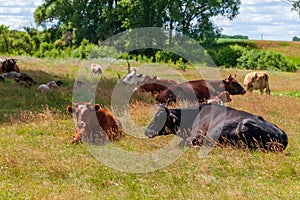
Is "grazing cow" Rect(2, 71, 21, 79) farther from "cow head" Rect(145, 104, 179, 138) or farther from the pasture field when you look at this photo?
"cow head" Rect(145, 104, 179, 138)

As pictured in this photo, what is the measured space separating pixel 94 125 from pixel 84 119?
266 mm

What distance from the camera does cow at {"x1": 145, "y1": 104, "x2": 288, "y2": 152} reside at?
1015cm

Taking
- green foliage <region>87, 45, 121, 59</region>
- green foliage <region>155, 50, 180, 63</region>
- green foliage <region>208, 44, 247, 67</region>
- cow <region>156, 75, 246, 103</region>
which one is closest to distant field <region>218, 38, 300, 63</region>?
green foliage <region>208, 44, 247, 67</region>

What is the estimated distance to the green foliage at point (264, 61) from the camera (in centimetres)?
5450

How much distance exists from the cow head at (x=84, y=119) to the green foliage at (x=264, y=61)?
1746 inches

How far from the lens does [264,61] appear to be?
2160 inches

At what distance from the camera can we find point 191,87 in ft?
57.1

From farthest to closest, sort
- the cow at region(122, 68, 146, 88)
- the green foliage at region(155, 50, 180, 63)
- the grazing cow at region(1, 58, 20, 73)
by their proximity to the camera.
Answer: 1. the green foliage at region(155, 50, 180, 63)
2. the grazing cow at region(1, 58, 20, 73)
3. the cow at region(122, 68, 146, 88)

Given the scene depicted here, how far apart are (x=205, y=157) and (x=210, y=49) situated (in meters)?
48.4

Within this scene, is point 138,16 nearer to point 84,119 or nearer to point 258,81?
point 258,81

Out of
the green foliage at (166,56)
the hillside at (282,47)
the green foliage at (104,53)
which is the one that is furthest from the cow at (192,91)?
the hillside at (282,47)

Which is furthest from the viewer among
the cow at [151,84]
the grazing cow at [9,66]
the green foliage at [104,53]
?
the green foliage at [104,53]

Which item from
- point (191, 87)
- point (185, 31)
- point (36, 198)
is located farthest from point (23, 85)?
point (185, 31)

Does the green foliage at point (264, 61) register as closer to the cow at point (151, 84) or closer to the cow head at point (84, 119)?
the cow at point (151, 84)
